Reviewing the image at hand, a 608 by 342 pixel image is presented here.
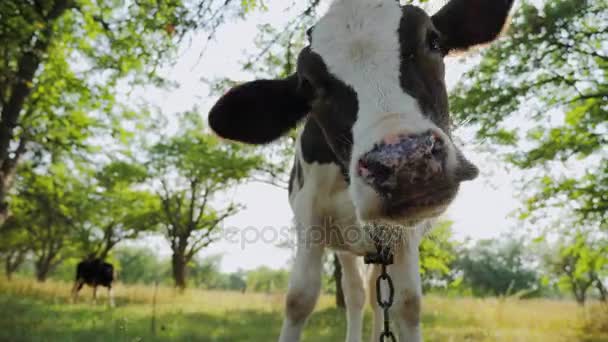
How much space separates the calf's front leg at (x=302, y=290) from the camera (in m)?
2.88

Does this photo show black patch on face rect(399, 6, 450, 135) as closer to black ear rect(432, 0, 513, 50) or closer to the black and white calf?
the black and white calf

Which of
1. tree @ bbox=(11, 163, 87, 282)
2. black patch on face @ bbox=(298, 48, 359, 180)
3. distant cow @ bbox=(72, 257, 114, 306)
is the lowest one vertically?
distant cow @ bbox=(72, 257, 114, 306)

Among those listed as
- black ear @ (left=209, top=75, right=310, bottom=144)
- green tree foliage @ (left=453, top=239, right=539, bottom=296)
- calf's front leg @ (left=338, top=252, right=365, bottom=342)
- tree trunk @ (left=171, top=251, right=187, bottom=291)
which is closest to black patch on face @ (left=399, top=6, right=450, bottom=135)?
black ear @ (left=209, top=75, right=310, bottom=144)

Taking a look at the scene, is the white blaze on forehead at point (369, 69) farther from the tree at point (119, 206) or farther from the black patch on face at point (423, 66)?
the tree at point (119, 206)

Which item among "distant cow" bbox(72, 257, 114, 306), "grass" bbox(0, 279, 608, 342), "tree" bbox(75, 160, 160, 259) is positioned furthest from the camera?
"tree" bbox(75, 160, 160, 259)

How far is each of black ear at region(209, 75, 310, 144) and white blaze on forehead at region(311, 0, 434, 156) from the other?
482 mm

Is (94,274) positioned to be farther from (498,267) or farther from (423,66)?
(498,267)

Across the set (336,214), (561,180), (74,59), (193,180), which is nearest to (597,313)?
(561,180)

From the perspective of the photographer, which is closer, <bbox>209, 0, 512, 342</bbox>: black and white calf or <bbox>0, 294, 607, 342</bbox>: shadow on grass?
<bbox>209, 0, 512, 342</bbox>: black and white calf

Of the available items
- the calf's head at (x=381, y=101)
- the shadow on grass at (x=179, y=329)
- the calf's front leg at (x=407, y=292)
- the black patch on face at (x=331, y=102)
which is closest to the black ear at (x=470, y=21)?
the calf's head at (x=381, y=101)

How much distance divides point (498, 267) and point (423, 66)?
2503 inches

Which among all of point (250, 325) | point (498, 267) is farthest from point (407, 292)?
point (498, 267)

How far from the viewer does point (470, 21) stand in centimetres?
280

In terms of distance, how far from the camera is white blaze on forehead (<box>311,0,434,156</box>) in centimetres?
177
